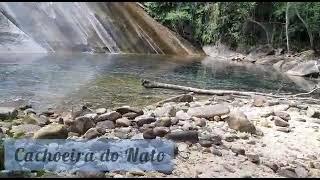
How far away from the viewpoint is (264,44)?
2870cm

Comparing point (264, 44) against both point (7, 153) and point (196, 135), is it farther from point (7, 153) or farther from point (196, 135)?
point (7, 153)

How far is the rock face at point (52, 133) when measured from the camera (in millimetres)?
5898

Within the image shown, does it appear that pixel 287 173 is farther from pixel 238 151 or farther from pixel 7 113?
pixel 7 113

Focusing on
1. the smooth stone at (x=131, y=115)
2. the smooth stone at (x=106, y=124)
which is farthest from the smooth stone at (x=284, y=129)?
the smooth stone at (x=106, y=124)

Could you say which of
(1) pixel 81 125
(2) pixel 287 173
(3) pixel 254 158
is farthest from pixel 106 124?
(2) pixel 287 173

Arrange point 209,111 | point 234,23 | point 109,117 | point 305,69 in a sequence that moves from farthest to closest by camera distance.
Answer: point 234,23 → point 305,69 → point 209,111 → point 109,117

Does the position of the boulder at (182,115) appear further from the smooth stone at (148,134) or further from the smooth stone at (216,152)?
the smooth stone at (216,152)

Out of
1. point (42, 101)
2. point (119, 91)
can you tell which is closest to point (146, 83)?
point (119, 91)

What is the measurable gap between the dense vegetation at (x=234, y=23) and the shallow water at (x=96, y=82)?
10698 mm

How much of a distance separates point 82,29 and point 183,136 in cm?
1952

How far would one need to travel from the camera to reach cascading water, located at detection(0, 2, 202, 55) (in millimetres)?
22984

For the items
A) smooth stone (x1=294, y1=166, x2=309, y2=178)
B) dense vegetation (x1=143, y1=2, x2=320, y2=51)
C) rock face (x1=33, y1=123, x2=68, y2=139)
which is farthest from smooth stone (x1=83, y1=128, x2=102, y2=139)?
dense vegetation (x1=143, y1=2, x2=320, y2=51)

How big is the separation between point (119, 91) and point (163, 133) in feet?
19.1

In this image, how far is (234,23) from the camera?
29359 mm
